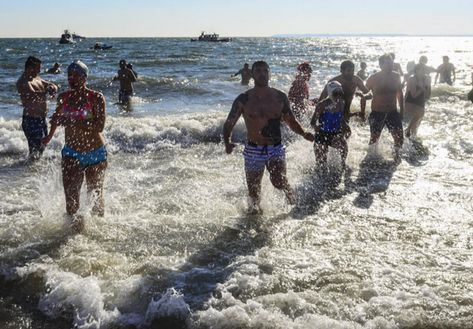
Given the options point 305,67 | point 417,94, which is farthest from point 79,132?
point 417,94

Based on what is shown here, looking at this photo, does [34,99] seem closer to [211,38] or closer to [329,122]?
[329,122]

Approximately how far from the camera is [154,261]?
4285mm

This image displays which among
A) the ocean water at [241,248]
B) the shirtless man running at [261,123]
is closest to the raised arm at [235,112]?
the shirtless man running at [261,123]

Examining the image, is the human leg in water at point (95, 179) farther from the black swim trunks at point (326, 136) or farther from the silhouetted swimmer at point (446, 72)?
the silhouetted swimmer at point (446, 72)

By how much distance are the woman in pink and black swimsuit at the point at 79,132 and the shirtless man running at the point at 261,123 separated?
4.57 feet

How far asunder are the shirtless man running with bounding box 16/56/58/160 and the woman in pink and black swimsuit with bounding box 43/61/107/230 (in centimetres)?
325

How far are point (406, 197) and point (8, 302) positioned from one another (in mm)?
4807

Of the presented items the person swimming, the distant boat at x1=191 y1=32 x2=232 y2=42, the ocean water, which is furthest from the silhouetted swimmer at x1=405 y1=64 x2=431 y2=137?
the distant boat at x1=191 y1=32 x2=232 y2=42

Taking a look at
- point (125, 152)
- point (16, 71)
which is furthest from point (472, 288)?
point (16, 71)

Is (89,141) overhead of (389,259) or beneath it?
overhead

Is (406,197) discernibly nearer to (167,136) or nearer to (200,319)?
(200,319)

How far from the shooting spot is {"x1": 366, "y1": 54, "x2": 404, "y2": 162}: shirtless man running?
772 cm

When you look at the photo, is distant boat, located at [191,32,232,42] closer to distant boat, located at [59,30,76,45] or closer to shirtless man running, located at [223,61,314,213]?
distant boat, located at [59,30,76,45]

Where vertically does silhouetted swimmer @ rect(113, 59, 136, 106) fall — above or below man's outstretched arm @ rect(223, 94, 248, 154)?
below
